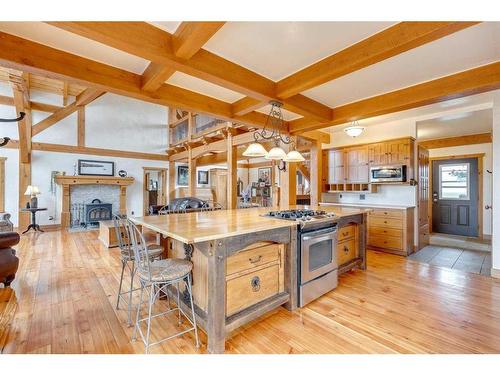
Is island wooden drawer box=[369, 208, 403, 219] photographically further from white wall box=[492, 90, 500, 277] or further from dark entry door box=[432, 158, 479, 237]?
dark entry door box=[432, 158, 479, 237]

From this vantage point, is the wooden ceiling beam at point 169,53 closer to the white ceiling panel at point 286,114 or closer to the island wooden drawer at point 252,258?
the white ceiling panel at point 286,114

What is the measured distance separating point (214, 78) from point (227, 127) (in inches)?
134

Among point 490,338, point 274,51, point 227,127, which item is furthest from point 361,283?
point 227,127

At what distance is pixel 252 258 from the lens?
7.00 feet

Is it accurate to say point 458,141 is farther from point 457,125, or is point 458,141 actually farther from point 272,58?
point 272,58

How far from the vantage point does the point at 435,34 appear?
169 cm

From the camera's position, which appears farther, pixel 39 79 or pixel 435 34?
pixel 39 79

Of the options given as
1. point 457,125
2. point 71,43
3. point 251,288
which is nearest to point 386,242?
point 457,125

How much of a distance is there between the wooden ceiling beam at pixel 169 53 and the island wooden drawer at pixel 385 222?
10.9 feet

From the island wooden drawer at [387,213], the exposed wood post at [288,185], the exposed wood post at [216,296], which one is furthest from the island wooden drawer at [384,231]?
the exposed wood post at [216,296]

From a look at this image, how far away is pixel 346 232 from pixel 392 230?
167 centimetres

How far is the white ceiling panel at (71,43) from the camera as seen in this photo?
1.87 metres
